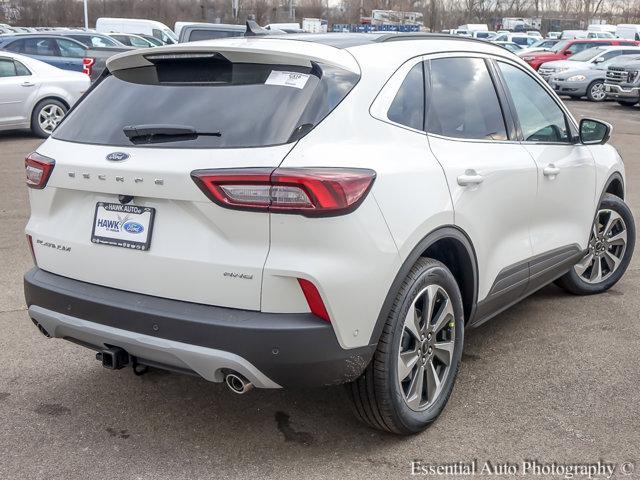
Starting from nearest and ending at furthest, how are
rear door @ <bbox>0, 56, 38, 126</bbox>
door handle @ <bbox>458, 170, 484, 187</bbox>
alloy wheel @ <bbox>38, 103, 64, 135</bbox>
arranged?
door handle @ <bbox>458, 170, 484, 187</bbox> → rear door @ <bbox>0, 56, 38, 126</bbox> → alloy wheel @ <bbox>38, 103, 64, 135</bbox>

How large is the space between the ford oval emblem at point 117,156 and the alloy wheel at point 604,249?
3492 millimetres

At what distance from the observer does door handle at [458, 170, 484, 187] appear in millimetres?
3531

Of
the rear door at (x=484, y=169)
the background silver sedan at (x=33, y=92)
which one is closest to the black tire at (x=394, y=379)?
the rear door at (x=484, y=169)

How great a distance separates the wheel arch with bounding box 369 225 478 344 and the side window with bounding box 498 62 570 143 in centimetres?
101

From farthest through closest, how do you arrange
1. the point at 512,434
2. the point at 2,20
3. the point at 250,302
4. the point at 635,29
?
the point at 2,20
the point at 635,29
the point at 512,434
the point at 250,302

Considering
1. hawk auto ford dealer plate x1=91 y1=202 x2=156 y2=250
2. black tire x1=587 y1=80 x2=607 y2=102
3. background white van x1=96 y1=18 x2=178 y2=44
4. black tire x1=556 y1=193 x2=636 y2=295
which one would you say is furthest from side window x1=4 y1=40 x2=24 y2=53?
black tire x1=587 y1=80 x2=607 y2=102

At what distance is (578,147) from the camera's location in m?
4.83

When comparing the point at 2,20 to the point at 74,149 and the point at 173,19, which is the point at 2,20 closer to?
the point at 173,19

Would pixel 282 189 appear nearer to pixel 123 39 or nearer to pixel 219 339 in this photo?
pixel 219 339

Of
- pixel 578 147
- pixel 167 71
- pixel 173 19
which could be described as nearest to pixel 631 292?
pixel 578 147

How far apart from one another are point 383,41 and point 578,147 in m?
1.85

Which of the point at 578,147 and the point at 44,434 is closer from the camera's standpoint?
the point at 44,434

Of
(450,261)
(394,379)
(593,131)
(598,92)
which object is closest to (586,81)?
(598,92)

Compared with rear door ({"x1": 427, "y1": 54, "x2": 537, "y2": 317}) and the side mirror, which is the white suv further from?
the side mirror
